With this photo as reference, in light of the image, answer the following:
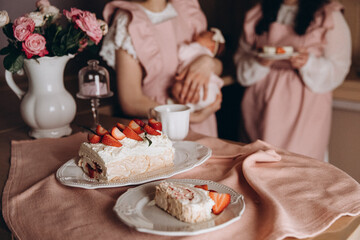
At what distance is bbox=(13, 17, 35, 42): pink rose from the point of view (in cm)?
108

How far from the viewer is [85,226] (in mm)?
675

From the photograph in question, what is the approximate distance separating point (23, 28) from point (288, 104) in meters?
1.46

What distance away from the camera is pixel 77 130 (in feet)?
4.39

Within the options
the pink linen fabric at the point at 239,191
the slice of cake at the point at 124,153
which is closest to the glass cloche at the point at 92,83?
the pink linen fabric at the point at 239,191

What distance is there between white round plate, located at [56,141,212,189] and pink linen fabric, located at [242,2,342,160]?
1.22 meters

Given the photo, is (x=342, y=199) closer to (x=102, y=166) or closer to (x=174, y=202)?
(x=174, y=202)

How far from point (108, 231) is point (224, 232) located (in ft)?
0.64

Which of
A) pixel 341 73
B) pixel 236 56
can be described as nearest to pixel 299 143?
pixel 341 73

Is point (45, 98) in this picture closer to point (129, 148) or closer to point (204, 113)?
point (129, 148)

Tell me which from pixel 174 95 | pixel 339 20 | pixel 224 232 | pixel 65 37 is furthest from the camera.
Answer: pixel 339 20

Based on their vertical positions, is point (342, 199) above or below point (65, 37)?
below

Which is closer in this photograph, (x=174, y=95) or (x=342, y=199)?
(x=342, y=199)

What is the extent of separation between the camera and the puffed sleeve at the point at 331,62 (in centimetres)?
196

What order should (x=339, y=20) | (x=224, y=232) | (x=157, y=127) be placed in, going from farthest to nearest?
(x=339, y=20) < (x=157, y=127) < (x=224, y=232)
